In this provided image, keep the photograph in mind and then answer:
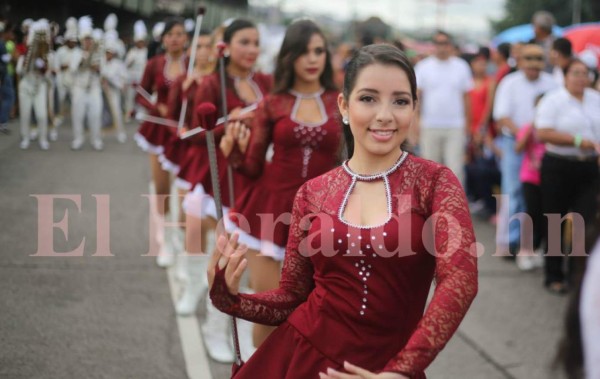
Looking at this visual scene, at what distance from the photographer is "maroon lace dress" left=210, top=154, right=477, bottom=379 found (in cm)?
261

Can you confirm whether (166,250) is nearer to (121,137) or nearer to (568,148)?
(568,148)

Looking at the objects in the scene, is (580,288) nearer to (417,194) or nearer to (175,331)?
(417,194)

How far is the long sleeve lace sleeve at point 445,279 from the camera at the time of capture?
228 cm

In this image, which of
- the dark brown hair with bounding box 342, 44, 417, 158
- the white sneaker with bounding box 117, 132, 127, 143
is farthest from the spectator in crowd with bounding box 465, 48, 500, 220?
the white sneaker with bounding box 117, 132, 127, 143

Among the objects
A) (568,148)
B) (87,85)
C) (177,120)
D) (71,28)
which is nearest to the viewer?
(71,28)

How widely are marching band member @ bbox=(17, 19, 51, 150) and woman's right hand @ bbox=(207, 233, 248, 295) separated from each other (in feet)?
13.3

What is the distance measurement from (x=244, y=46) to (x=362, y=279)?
352cm

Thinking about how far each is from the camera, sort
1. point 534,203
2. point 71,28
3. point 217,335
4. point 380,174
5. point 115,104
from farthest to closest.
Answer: point 115,104 → point 534,203 → point 71,28 → point 217,335 → point 380,174

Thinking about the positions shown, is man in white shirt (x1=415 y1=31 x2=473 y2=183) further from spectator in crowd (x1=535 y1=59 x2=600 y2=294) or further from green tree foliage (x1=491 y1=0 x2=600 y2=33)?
green tree foliage (x1=491 y1=0 x2=600 y2=33)

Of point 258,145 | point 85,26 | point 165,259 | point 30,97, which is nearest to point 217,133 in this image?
point 258,145

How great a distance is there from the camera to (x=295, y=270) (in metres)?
2.90

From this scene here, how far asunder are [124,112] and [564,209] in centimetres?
1395

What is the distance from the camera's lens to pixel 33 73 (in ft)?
21.2

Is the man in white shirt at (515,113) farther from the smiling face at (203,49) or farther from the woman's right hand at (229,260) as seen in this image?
the woman's right hand at (229,260)
